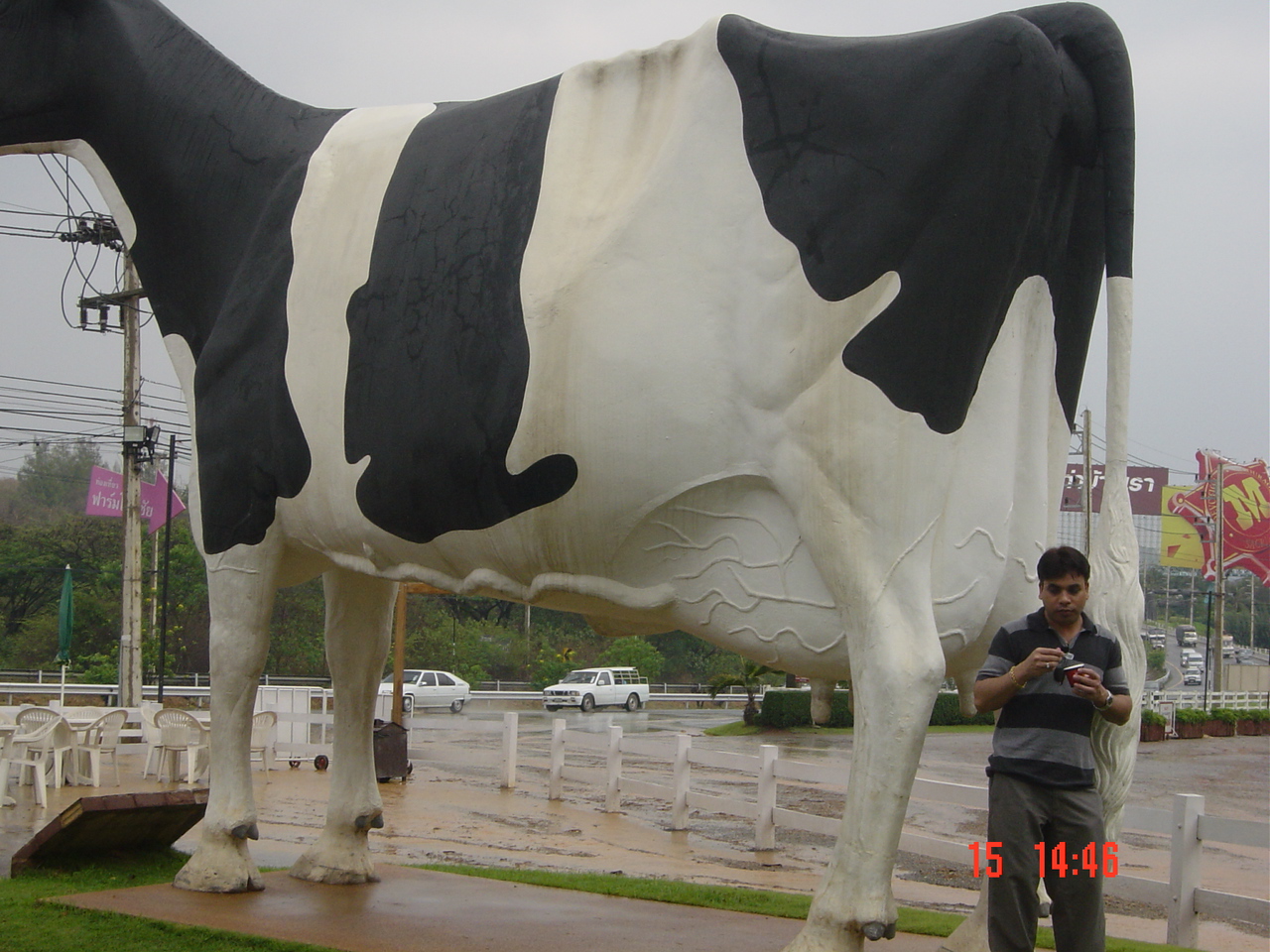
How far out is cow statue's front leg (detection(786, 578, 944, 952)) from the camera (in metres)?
3.59

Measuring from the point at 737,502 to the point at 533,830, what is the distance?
7.84 metres

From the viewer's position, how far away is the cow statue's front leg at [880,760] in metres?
3.59

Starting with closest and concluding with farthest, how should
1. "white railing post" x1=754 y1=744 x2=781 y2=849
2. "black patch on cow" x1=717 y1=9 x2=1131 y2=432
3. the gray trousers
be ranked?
the gray trousers
"black patch on cow" x1=717 y1=9 x2=1131 y2=432
"white railing post" x1=754 y1=744 x2=781 y2=849

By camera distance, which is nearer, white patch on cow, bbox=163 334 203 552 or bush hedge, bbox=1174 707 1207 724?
white patch on cow, bbox=163 334 203 552

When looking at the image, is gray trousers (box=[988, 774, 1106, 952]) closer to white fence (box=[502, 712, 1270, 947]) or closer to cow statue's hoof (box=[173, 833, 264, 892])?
white fence (box=[502, 712, 1270, 947])

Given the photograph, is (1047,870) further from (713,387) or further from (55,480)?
(55,480)

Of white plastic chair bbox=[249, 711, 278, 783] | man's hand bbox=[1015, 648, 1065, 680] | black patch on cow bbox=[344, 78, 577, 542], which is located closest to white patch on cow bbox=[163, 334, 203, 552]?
black patch on cow bbox=[344, 78, 577, 542]

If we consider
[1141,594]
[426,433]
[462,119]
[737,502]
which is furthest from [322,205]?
[1141,594]

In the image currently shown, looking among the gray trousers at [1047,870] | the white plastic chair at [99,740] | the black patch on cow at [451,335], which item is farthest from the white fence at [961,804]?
the black patch on cow at [451,335]

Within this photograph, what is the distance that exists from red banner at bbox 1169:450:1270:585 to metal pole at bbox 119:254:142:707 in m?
41.4

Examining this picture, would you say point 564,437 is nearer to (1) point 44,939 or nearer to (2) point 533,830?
(1) point 44,939

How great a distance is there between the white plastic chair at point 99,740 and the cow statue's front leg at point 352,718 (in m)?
7.79

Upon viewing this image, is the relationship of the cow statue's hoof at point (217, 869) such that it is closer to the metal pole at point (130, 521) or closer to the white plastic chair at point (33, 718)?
the white plastic chair at point (33, 718)

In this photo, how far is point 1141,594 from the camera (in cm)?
388
